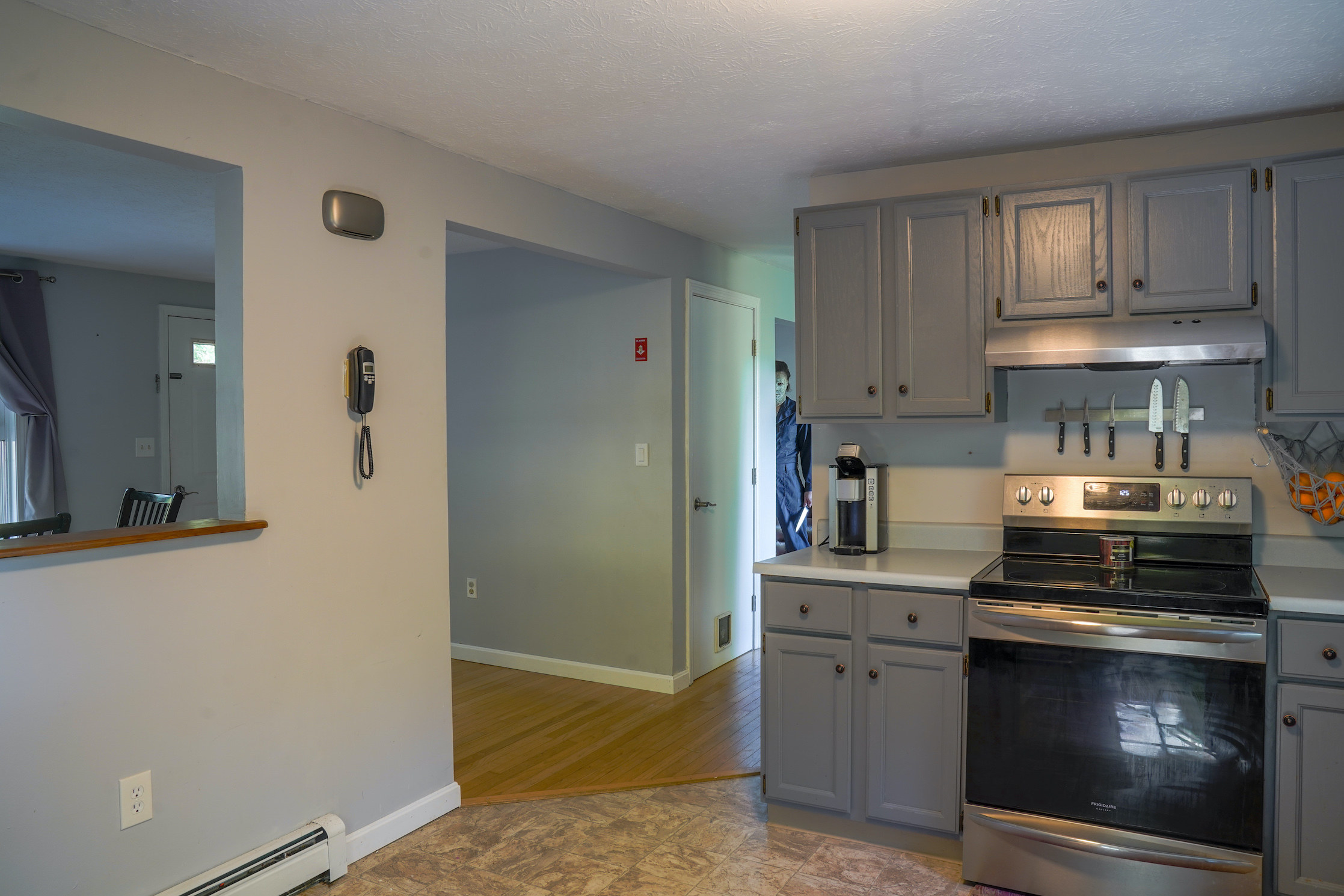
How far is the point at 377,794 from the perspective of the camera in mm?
2760

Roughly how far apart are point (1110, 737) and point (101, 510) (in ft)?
17.6

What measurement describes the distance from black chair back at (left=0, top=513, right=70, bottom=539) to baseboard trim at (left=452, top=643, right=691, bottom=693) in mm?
2139

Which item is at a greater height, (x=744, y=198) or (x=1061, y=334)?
(x=744, y=198)

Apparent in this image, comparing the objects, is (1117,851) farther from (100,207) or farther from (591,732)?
(100,207)

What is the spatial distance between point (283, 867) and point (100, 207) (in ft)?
9.68

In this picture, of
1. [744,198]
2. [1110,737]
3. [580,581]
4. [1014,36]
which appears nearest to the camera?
[1014,36]

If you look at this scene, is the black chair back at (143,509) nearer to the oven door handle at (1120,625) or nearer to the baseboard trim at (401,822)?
the baseboard trim at (401,822)

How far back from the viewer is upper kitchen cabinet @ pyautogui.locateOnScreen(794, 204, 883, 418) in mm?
3025

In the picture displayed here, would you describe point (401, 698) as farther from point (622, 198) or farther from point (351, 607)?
point (622, 198)

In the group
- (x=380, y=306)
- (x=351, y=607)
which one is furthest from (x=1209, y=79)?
(x=351, y=607)

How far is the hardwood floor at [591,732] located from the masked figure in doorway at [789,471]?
60.0 inches

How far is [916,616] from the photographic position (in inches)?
104

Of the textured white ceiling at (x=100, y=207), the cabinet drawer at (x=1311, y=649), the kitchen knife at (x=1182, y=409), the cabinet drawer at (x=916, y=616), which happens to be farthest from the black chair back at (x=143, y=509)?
the cabinet drawer at (x=1311, y=649)

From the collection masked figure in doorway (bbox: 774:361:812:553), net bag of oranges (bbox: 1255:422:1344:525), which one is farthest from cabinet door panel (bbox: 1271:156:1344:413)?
masked figure in doorway (bbox: 774:361:812:553)
